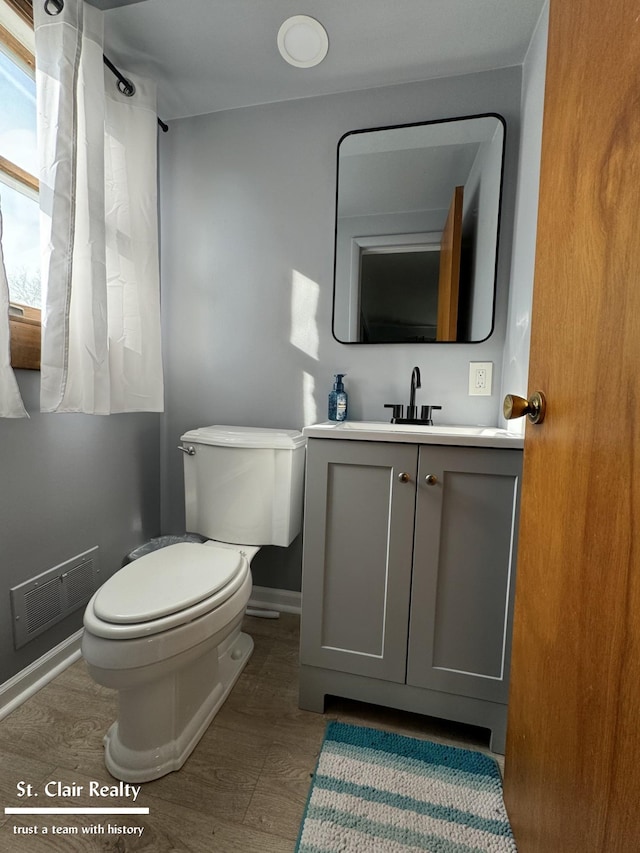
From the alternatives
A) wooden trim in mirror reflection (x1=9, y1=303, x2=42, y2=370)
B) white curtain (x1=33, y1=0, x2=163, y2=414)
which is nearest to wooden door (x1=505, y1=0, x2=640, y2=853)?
white curtain (x1=33, y1=0, x2=163, y2=414)

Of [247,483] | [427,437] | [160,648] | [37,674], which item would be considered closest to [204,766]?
[160,648]

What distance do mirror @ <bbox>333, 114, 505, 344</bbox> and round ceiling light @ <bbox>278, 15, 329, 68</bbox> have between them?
10.4 inches

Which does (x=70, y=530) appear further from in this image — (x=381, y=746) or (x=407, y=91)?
(x=407, y=91)

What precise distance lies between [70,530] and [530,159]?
6.63 feet

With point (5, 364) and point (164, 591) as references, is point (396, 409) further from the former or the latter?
point (5, 364)

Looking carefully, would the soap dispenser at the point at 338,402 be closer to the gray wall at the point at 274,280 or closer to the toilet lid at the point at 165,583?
the gray wall at the point at 274,280

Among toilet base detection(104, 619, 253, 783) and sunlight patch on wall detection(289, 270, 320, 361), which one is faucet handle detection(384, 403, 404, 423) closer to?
sunlight patch on wall detection(289, 270, 320, 361)

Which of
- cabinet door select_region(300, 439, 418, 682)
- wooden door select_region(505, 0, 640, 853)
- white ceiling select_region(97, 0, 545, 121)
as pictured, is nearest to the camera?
wooden door select_region(505, 0, 640, 853)

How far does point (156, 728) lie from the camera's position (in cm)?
96

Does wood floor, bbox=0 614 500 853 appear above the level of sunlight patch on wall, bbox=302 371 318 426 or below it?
below

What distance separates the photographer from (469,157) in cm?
141

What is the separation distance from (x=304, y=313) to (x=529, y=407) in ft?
3.62

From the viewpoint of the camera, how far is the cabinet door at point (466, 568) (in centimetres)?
100

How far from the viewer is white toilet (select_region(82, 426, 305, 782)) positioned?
0.87m
